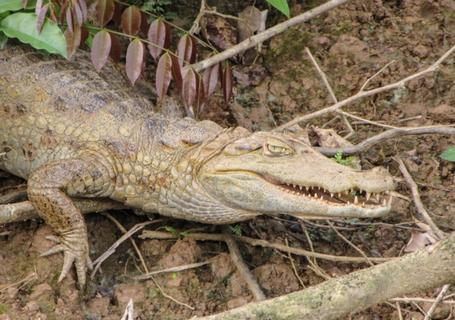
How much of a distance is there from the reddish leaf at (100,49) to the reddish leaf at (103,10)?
9.4 inches

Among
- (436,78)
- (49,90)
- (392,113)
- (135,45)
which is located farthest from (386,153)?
(49,90)

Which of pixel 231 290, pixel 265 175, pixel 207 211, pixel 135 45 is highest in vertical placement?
pixel 135 45

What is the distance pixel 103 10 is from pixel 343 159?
1612mm

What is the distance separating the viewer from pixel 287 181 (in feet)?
12.8

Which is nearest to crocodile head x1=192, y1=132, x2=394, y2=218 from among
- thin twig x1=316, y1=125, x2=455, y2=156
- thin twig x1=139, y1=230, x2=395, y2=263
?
thin twig x1=139, y1=230, x2=395, y2=263

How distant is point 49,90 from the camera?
445 centimetres

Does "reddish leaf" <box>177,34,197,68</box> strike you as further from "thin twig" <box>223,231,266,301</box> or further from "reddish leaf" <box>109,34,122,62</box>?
"thin twig" <box>223,231,266,301</box>

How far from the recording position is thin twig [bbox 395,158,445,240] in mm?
3824

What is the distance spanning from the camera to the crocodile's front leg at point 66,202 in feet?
12.9

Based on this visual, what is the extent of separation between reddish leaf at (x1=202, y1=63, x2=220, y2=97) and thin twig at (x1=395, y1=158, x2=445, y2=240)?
3.83 ft

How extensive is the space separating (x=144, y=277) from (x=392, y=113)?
201cm

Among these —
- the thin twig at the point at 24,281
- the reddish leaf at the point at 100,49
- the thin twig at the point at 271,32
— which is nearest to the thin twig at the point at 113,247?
the thin twig at the point at 24,281

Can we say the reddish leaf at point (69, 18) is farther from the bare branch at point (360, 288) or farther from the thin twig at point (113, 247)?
the bare branch at point (360, 288)

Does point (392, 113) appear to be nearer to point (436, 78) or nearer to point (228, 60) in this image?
point (436, 78)
